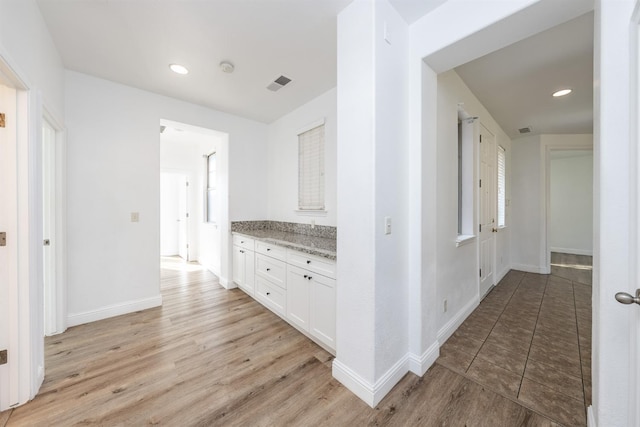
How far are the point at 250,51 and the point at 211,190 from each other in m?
3.19

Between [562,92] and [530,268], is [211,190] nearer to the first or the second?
[562,92]

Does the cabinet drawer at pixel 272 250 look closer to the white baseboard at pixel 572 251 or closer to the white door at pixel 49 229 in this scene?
the white door at pixel 49 229

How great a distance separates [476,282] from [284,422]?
2.63 meters

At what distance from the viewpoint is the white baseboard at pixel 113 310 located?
2.50m

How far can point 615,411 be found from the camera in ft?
3.44

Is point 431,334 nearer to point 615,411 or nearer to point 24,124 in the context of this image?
point 615,411

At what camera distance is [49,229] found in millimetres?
2303

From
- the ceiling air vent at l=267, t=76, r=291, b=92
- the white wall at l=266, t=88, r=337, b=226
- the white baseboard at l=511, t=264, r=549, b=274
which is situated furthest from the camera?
the white baseboard at l=511, t=264, r=549, b=274

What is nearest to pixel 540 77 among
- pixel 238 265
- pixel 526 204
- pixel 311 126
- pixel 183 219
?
pixel 311 126

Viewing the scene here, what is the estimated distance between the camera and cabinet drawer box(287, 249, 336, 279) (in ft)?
6.42

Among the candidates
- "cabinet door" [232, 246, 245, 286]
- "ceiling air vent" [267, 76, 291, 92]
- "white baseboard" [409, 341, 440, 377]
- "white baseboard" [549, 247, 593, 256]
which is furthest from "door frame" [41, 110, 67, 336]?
"white baseboard" [549, 247, 593, 256]

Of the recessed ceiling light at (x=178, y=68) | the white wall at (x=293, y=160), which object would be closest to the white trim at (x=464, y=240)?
the white wall at (x=293, y=160)

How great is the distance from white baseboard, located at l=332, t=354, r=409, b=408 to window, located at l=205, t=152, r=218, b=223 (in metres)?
3.83

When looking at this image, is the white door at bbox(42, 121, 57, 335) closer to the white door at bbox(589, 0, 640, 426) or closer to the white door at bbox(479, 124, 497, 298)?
the white door at bbox(589, 0, 640, 426)
